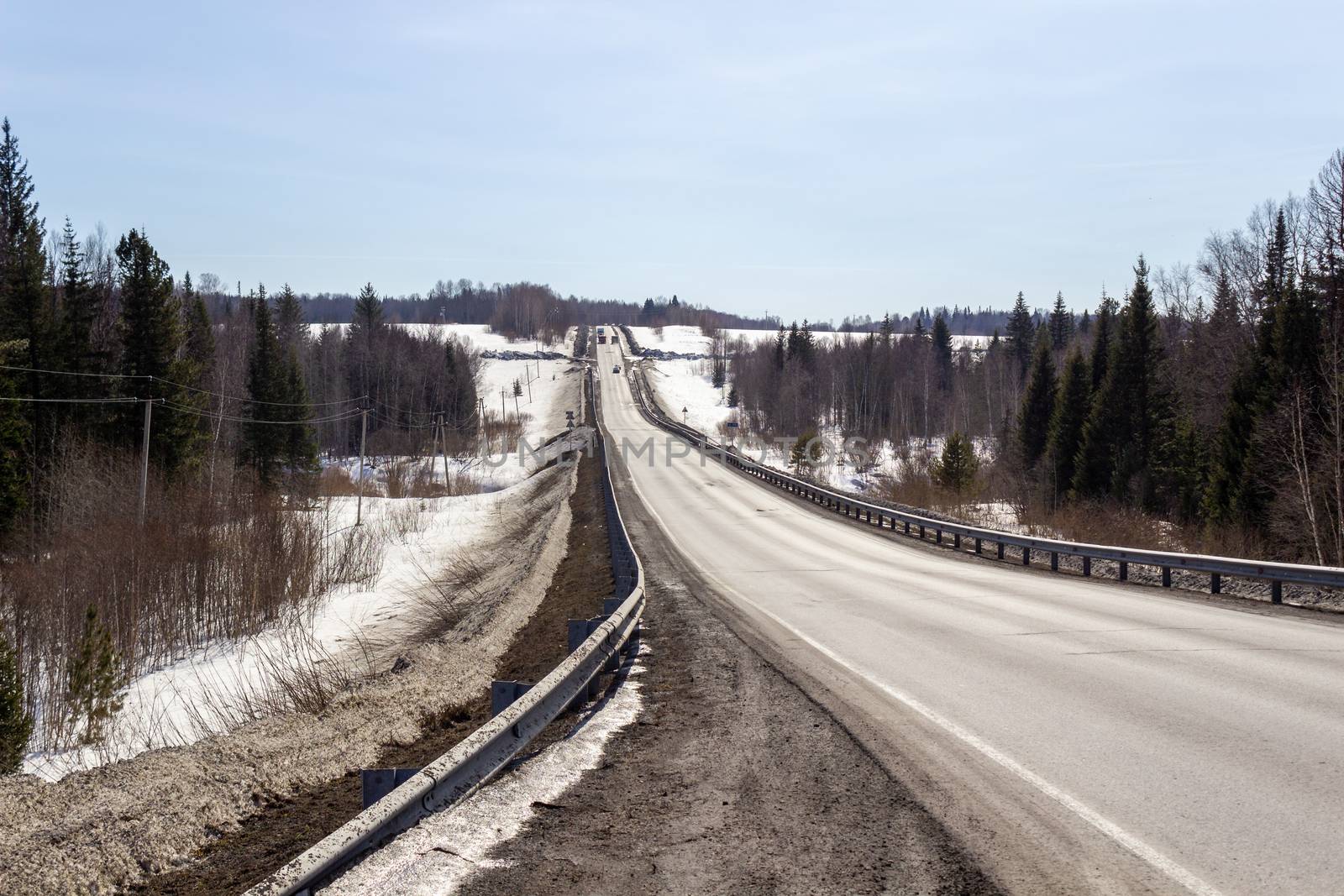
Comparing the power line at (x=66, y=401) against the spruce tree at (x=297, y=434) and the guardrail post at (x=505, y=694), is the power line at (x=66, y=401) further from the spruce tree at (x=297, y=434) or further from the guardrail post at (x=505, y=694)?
the guardrail post at (x=505, y=694)

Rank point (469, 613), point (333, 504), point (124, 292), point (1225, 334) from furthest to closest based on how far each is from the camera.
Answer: point (1225, 334), point (333, 504), point (124, 292), point (469, 613)

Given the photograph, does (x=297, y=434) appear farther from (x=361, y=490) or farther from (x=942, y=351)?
(x=942, y=351)

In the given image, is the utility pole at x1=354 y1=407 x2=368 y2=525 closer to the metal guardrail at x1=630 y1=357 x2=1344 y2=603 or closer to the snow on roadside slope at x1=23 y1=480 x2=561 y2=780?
the snow on roadside slope at x1=23 y1=480 x2=561 y2=780

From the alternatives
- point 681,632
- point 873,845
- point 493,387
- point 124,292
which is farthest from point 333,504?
point 493,387

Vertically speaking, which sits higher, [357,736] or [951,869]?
[951,869]

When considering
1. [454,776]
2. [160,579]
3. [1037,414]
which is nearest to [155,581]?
[160,579]

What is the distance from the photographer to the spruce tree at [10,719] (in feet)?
36.6

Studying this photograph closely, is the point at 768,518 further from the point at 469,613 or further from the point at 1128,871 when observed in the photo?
the point at 1128,871

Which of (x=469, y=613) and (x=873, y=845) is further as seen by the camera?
(x=469, y=613)

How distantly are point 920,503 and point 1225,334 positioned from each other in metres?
26.9

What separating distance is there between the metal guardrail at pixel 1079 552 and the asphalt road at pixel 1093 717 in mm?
840

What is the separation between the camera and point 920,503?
43000 millimetres

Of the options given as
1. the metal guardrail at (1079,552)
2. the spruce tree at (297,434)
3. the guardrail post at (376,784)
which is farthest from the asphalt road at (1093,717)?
the spruce tree at (297,434)

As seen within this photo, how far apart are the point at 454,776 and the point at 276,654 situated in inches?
637
